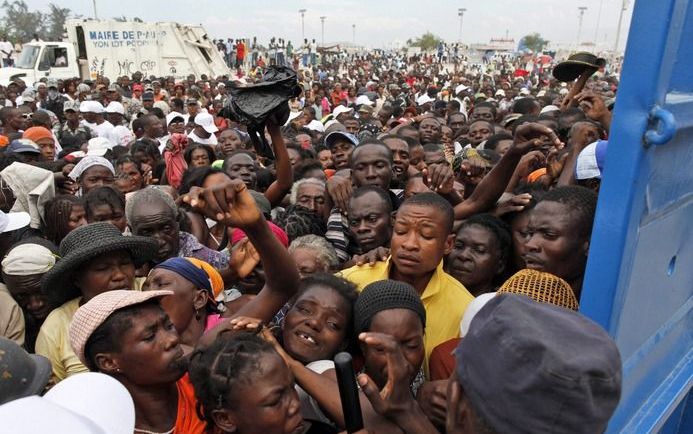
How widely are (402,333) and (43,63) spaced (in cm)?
1839

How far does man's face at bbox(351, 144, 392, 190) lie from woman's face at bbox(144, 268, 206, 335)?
5.51ft

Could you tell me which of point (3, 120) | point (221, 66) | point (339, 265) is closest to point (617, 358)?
point (339, 265)

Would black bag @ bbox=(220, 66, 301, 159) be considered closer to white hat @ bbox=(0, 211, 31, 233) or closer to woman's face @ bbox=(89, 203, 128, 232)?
woman's face @ bbox=(89, 203, 128, 232)

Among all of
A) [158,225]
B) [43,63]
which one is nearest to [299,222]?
[158,225]

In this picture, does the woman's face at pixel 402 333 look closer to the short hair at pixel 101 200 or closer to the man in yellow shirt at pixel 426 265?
the man in yellow shirt at pixel 426 265

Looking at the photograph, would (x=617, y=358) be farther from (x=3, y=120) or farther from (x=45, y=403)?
(x=3, y=120)

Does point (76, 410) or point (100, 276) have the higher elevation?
point (76, 410)

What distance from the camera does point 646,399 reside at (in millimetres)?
1641

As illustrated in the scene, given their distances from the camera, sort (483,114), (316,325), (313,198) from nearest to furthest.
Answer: (316,325) < (313,198) < (483,114)

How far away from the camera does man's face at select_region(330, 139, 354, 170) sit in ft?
16.9

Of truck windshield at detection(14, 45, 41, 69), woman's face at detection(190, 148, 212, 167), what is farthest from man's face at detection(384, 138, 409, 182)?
truck windshield at detection(14, 45, 41, 69)

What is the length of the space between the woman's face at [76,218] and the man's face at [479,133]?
4486 millimetres

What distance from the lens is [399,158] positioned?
4473mm

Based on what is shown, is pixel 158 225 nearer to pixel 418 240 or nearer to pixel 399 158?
pixel 418 240
